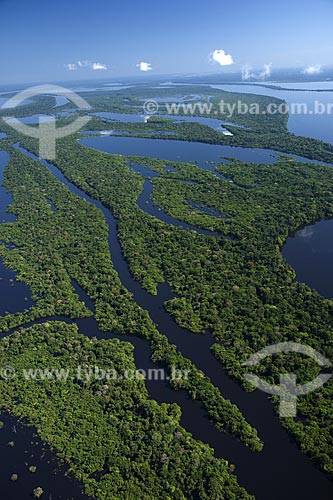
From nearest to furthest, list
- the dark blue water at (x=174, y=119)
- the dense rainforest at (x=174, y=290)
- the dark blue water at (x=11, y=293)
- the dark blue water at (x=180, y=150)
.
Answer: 1. the dense rainforest at (x=174, y=290)
2. the dark blue water at (x=11, y=293)
3. the dark blue water at (x=180, y=150)
4. the dark blue water at (x=174, y=119)

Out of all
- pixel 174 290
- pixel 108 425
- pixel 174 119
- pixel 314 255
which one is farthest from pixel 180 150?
pixel 108 425

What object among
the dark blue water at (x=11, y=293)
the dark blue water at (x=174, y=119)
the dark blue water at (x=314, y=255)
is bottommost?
the dark blue water at (x=11, y=293)

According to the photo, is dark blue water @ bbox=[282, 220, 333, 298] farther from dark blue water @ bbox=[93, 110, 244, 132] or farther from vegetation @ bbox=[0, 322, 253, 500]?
dark blue water @ bbox=[93, 110, 244, 132]

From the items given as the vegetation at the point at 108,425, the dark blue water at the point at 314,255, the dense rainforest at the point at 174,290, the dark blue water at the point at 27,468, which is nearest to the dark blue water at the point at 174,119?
the dense rainforest at the point at 174,290

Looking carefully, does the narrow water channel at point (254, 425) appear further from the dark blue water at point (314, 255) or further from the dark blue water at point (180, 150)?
the dark blue water at point (180, 150)

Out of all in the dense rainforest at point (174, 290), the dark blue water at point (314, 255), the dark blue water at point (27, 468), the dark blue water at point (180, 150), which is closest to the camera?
the dark blue water at point (27, 468)

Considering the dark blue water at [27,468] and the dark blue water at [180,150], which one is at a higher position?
the dark blue water at [180,150]

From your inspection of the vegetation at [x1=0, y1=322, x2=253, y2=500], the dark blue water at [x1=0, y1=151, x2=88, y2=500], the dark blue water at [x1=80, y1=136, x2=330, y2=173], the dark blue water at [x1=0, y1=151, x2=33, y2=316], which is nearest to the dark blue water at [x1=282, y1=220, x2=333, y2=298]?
the vegetation at [x1=0, y1=322, x2=253, y2=500]

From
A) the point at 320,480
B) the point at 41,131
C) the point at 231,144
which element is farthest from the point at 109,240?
the point at 41,131

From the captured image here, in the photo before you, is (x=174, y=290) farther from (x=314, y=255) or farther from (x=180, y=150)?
(x=180, y=150)
